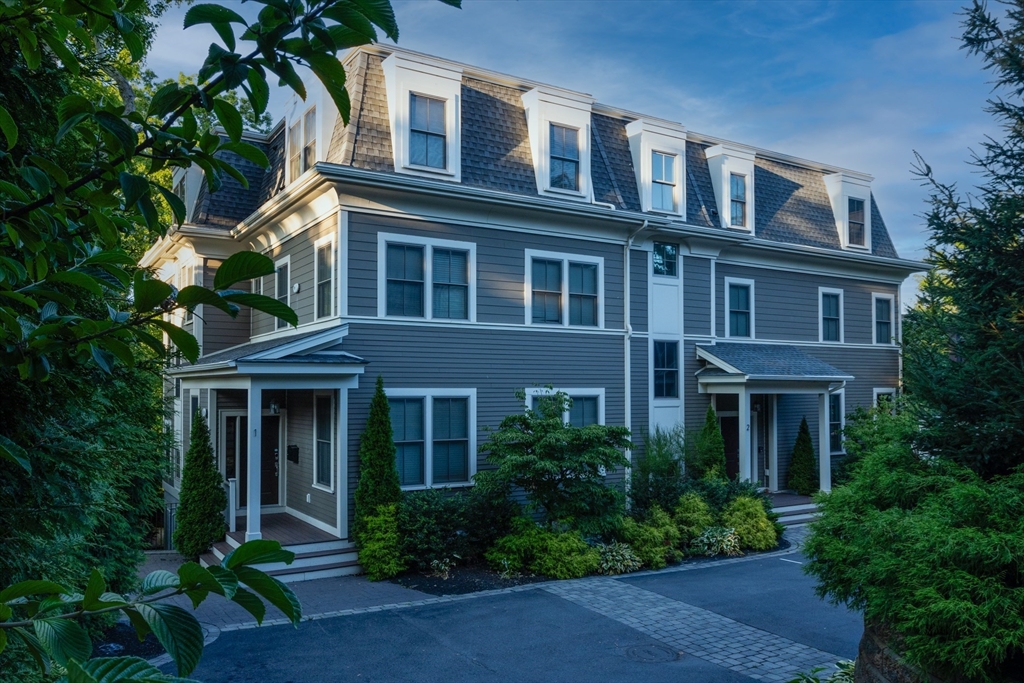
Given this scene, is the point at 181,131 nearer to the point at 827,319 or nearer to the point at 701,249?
the point at 701,249

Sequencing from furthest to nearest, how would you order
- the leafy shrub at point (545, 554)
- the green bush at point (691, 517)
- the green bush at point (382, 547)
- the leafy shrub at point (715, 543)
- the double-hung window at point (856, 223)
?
the double-hung window at point (856, 223), the green bush at point (691, 517), the leafy shrub at point (715, 543), the leafy shrub at point (545, 554), the green bush at point (382, 547)

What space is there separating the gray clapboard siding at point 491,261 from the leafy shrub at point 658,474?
2.77 metres

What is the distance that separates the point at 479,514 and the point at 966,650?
929 cm

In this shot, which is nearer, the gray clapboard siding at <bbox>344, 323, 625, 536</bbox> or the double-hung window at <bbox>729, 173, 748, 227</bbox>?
the gray clapboard siding at <bbox>344, 323, 625, 536</bbox>

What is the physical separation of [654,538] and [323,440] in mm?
6656

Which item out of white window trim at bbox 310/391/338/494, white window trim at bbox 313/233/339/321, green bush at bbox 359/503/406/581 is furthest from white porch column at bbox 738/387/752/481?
white window trim at bbox 313/233/339/321

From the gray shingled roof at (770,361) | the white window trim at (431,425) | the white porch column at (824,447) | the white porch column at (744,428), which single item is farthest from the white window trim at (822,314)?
the white window trim at (431,425)

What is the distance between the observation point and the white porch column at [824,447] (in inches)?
735

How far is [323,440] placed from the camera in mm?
14750

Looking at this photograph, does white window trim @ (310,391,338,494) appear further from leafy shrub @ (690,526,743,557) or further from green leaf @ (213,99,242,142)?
green leaf @ (213,99,242,142)

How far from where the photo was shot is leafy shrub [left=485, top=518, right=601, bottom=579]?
42.2 feet

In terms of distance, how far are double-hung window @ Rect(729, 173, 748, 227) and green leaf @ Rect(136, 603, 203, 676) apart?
19.2 meters

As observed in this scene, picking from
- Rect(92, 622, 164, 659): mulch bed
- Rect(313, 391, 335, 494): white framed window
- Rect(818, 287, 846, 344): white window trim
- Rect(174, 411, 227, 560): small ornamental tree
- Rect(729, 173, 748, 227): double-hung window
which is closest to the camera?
Rect(92, 622, 164, 659): mulch bed

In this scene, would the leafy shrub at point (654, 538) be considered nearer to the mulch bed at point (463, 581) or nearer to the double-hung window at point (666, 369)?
the mulch bed at point (463, 581)
